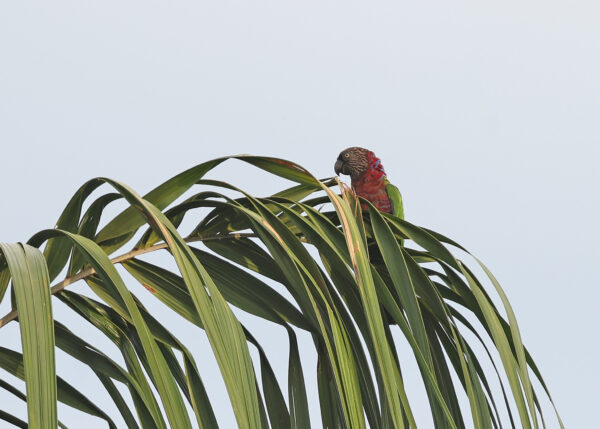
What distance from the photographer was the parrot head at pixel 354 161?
8.56ft

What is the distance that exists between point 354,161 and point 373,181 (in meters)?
0.09

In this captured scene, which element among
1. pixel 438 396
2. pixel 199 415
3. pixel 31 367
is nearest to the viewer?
pixel 31 367

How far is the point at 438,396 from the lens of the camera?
51.3 inches

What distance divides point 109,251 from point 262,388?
434 mm

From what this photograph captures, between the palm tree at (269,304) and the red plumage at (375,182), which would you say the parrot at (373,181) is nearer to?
the red plumage at (375,182)

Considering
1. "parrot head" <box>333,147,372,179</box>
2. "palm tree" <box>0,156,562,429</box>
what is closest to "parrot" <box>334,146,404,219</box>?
"parrot head" <box>333,147,372,179</box>

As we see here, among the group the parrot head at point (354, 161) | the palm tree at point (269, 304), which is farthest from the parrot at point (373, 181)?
the palm tree at point (269, 304)

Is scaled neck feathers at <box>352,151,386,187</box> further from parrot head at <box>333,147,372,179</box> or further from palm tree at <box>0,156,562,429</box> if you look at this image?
palm tree at <box>0,156,562,429</box>

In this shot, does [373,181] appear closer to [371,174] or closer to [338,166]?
[371,174]

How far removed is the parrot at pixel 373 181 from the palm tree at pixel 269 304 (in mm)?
732

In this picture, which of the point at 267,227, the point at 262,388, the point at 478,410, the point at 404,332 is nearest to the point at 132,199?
the point at 267,227

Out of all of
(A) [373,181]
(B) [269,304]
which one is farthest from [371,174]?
(B) [269,304]

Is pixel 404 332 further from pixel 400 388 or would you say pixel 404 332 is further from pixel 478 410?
pixel 478 410

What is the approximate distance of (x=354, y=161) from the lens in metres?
2.62
